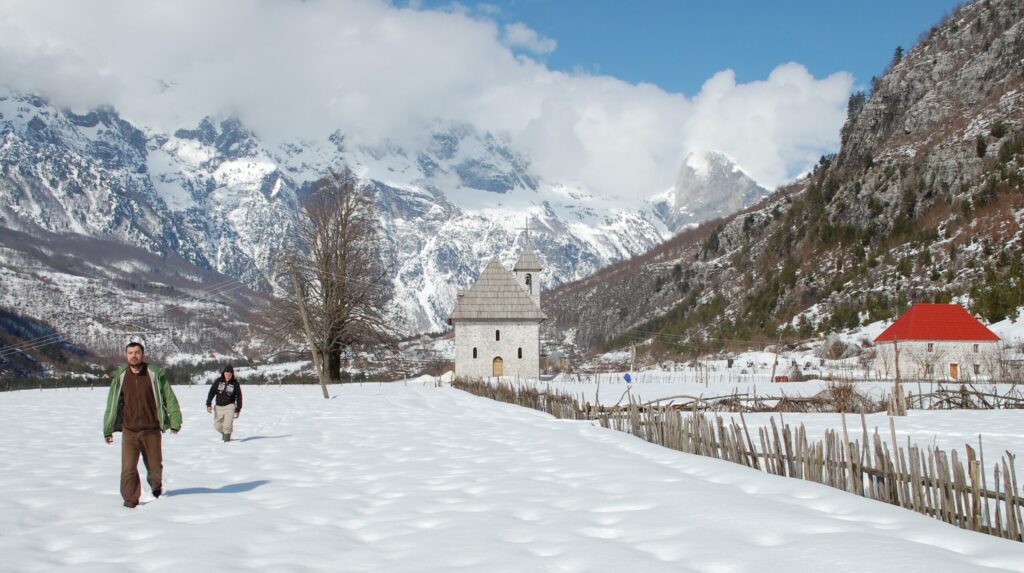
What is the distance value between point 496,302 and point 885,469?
4064 cm

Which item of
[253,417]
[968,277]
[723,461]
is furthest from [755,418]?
[968,277]

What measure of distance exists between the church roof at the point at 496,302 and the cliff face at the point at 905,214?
33.5 metres

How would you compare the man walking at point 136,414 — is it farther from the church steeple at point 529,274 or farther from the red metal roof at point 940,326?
the red metal roof at point 940,326

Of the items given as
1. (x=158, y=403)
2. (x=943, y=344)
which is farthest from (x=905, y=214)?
(x=158, y=403)

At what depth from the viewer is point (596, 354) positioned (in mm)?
122125

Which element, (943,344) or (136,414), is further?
(943,344)

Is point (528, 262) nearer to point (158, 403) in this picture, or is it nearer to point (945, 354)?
point (945, 354)

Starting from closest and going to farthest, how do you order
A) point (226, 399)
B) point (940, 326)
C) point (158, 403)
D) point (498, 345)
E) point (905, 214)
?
point (158, 403) < point (226, 399) < point (498, 345) < point (940, 326) < point (905, 214)

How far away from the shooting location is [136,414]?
29.5 ft

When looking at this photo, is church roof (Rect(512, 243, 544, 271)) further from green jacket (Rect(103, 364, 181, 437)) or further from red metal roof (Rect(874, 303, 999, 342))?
green jacket (Rect(103, 364, 181, 437))

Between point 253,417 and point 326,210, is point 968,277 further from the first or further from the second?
point 253,417

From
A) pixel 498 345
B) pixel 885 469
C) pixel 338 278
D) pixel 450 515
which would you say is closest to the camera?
pixel 450 515

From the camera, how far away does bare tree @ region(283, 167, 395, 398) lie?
1471 inches

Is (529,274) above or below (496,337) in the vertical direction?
above
